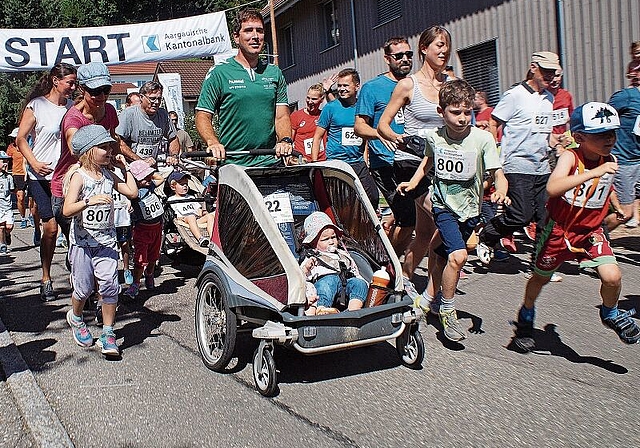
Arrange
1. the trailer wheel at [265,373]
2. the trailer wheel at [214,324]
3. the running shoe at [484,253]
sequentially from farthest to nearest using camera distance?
the running shoe at [484,253] → the trailer wheel at [214,324] → the trailer wheel at [265,373]

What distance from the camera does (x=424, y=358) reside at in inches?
197

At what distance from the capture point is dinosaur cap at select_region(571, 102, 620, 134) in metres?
4.41

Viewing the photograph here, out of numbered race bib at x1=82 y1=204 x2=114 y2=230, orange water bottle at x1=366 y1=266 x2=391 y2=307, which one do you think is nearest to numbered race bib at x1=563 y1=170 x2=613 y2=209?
orange water bottle at x1=366 y1=266 x2=391 y2=307

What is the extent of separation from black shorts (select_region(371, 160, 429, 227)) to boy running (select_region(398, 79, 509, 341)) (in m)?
0.50

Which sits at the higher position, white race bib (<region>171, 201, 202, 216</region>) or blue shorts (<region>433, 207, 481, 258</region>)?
white race bib (<region>171, 201, 202, 216</region>)

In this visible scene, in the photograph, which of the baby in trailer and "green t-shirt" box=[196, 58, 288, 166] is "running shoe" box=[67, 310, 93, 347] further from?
the baby in trailer

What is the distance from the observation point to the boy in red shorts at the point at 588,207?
4457mm

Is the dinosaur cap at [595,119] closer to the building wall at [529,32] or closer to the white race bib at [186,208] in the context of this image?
the white race bib at [186,208]

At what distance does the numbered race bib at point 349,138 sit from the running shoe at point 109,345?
3.52 meters

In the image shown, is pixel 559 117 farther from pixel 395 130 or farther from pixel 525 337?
pixel 525 337

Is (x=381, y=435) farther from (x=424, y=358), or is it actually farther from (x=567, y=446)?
(x=424, y=358)

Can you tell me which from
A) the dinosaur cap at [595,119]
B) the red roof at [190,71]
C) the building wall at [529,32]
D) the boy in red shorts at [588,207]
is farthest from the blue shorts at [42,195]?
the red roof at [190,71]

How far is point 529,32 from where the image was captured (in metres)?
12.8

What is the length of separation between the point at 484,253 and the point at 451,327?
9.95ft
